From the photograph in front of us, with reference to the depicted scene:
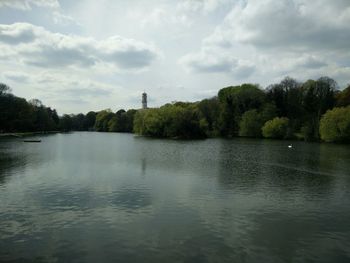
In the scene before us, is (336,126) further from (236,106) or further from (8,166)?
(8,166)

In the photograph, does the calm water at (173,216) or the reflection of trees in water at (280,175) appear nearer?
the calm water at (173,216)

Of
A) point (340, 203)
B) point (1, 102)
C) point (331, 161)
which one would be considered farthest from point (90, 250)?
point (1, 102)

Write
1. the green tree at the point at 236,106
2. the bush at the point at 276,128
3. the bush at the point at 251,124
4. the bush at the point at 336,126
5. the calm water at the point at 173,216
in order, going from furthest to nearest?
the green tree at the point at 236,106, the bush at the point at 251,124, the bush at the point at 276,128, the bush at the point at 336,126, the calm water at the point at 173,216

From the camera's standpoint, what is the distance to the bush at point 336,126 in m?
82.4

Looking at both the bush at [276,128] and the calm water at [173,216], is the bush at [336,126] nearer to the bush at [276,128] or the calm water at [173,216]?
the bush at [276,128]

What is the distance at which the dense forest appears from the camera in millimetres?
96562

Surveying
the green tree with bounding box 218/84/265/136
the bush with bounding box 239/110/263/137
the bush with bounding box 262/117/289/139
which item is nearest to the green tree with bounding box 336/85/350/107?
the bush with bounding box 262/117/289/139

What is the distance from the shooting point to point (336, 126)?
8462 centimetres

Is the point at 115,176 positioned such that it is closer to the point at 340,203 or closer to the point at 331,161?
the point at 340,203

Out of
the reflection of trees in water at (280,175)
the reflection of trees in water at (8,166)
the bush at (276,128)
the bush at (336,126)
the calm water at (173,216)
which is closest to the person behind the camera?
the calm water at (173,216)

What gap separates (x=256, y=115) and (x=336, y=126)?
31.2 m

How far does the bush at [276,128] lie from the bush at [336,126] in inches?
605

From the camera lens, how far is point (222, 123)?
121250 millimetres

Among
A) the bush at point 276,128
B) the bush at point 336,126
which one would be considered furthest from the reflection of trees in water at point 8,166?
the bush at point 276,128
